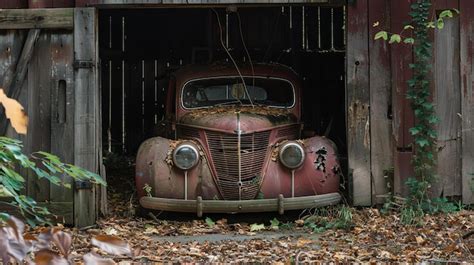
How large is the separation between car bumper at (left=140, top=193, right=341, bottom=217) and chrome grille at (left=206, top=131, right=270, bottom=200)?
0.63ft

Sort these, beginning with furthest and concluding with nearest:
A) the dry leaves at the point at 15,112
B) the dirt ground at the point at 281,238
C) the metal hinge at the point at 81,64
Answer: the metal hinge at the point at 81,64, the dirt ground at the point at 281,238, the dry leaves at the point at 15,112

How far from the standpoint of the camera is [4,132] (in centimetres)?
695

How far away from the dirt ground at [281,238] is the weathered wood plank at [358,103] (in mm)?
357

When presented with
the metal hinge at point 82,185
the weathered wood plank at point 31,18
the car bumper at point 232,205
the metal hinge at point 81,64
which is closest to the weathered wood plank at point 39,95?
the weathered wood plank at point 31,18

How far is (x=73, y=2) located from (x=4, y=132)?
167 cm

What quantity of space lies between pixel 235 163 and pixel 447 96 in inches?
103

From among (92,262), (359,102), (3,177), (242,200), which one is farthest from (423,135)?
(92,262)

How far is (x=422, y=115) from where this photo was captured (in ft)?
23.2

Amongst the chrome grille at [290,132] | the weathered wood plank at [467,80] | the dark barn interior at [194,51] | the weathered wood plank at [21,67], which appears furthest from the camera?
the dark barn interior at [194,51]

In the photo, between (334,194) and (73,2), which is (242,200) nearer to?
(334,194)

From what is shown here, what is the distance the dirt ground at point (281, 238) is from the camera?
191 inches

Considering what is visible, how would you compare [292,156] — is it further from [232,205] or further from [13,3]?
[13,3]

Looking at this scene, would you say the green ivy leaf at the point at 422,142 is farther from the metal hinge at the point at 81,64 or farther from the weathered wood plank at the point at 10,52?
the weathered wood plank at the point at 10,52

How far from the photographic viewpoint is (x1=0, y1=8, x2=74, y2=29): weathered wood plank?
22.9 feet
